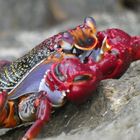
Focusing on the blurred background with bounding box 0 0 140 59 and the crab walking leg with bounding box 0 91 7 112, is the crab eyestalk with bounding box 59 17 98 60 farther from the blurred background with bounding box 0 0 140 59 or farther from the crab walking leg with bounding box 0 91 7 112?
the blurred background with bounding box 0 0 140 59

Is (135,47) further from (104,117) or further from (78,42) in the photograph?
(104,117)

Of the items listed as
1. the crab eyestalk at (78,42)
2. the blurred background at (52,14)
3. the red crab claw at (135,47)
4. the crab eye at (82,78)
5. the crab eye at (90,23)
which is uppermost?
the blurred background at (52,14)

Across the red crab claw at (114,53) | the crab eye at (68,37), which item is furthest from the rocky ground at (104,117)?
→ the crab eye at (68,37)

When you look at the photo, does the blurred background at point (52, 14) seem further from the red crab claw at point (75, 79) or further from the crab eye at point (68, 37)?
the red crab claw at point (75, 79)

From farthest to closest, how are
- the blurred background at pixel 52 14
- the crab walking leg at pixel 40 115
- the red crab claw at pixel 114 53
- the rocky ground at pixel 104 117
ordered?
the blurred background at pixel 52 14 → the red crab claw at pixel 114 53 → the crab walking leg at pixel 40 115 → the rocky ground at pixel 104 117

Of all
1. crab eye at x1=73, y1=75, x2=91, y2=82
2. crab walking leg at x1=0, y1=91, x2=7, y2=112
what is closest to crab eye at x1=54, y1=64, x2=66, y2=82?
crab eye at x1=73, y1=75, x2=91, y2=82

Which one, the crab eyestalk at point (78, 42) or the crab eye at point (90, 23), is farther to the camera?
the crab eye at point (90, 23)
